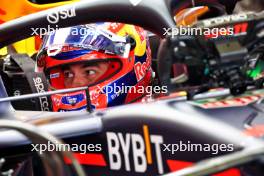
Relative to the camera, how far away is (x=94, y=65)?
188 centimetres

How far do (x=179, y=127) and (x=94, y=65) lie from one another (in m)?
1.03

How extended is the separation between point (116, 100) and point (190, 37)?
97 cm

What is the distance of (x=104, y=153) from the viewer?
1.04 meters

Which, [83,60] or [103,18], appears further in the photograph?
[83,60]

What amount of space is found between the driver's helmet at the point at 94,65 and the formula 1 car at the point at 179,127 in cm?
70

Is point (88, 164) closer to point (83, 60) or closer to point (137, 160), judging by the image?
point (137, 160)

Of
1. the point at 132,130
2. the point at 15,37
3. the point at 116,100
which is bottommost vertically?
the point at 116,100

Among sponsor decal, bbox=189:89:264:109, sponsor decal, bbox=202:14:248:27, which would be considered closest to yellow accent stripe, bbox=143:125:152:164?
sponsor decal, bbox=189:89:264:109

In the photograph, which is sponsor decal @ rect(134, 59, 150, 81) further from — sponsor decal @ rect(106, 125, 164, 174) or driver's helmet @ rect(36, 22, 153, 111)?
sponsor decal @ rect(106, 125, 164, 174)

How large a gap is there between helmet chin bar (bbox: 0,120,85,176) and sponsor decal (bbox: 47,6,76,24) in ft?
1.83

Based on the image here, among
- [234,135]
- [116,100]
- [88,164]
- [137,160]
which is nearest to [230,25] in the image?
[234,135]

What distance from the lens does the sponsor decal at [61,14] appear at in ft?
4.24

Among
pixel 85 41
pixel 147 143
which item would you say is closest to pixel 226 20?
pixel 147 143

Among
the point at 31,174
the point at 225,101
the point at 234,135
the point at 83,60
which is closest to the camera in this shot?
the point at 234,135
